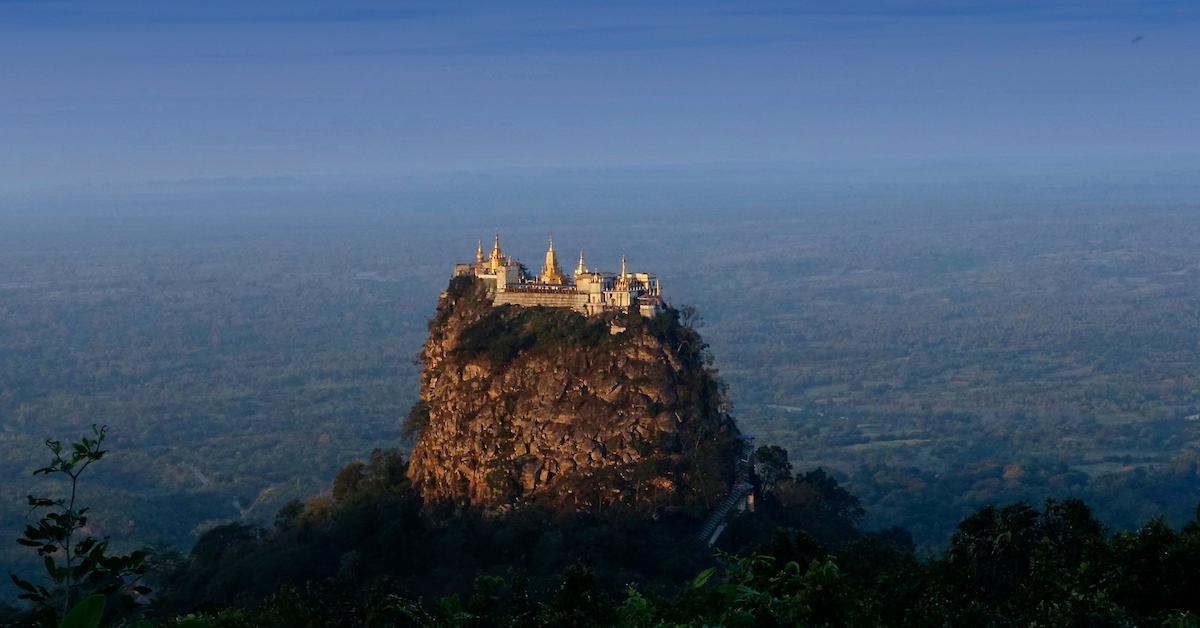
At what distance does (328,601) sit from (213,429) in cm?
7622

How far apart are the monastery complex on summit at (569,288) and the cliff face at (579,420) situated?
0.64 meters

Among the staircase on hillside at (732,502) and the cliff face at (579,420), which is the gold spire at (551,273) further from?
the staircase on hillside at (732,502)

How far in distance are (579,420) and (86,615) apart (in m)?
36.5

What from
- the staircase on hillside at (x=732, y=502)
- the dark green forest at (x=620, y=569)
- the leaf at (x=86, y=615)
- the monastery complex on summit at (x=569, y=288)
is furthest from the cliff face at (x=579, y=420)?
the leaf at (x=86, y=615)

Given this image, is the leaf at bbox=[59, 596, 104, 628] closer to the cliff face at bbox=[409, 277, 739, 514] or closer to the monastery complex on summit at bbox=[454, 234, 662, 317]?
the cliff face at bbox=[409, 277, 739, 514]

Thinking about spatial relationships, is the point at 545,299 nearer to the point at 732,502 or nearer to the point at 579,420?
the point at 579,420

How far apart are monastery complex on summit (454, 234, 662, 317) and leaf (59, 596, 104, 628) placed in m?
38.1

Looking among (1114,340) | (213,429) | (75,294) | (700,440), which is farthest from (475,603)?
(75,294)

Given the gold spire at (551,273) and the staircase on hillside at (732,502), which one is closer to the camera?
the staircase on hillside at (732,502)

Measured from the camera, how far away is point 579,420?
47938mm

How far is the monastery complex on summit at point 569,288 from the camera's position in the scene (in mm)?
49969

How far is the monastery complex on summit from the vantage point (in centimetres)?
4997

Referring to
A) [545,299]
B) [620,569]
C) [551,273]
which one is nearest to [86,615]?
[620,569]

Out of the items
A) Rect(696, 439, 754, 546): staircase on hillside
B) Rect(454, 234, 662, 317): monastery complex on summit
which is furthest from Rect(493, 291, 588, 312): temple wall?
Rect(696, 439, 754, 546): staircase on hillside
